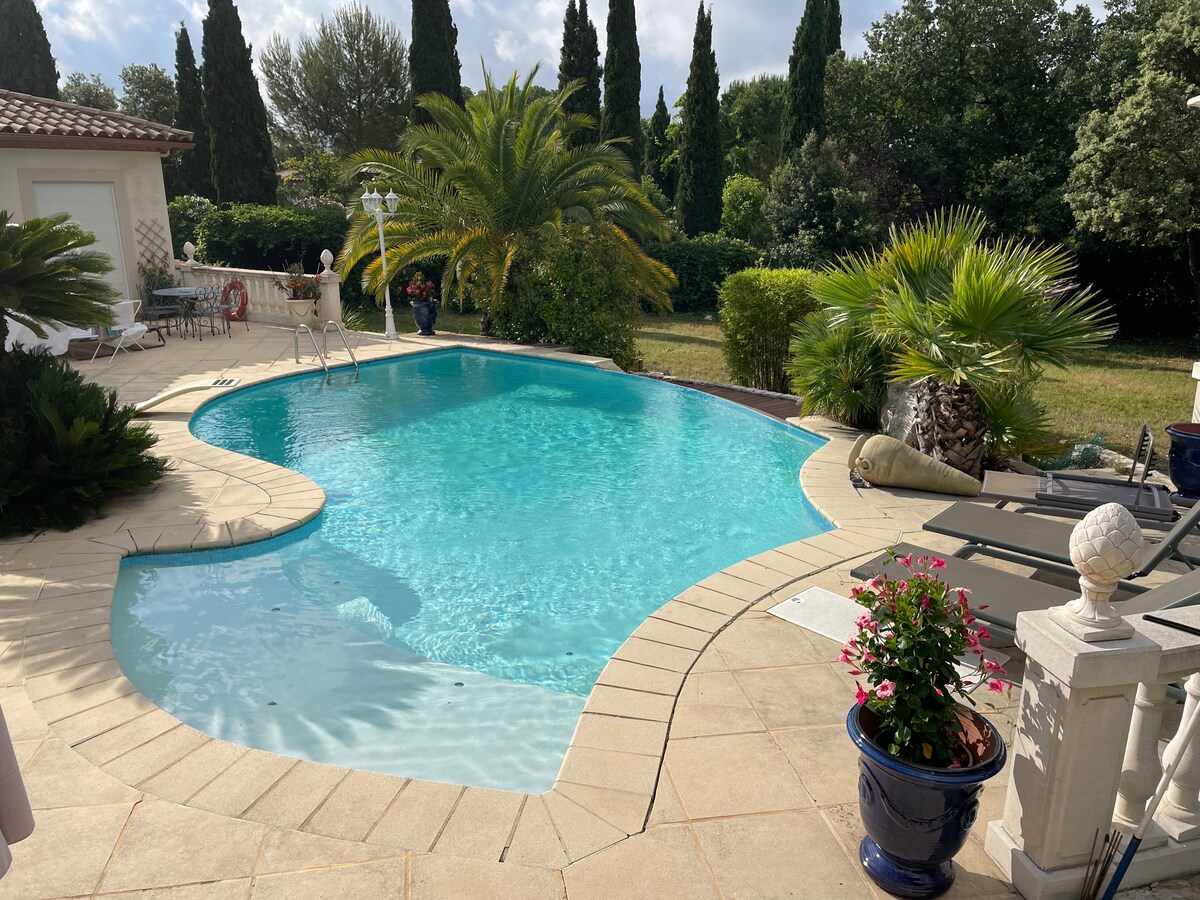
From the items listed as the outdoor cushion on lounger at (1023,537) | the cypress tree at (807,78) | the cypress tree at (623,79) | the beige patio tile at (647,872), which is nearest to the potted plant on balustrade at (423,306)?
the outdoor cushion on lounger at (1023,537)

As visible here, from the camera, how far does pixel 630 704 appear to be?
412 cm

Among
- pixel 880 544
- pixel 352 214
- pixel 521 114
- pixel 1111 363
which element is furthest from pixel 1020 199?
pixel 880 544

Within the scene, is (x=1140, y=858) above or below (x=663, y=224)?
below

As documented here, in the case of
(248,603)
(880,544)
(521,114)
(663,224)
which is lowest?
(248,603)

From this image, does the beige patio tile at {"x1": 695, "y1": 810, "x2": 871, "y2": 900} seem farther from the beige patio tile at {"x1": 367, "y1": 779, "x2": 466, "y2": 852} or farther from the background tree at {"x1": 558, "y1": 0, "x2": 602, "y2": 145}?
the background tree at {"x1": 558, "y1": 0, "x2": 602, "y2": 145}

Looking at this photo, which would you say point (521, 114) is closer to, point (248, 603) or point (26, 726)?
point (248, 603)

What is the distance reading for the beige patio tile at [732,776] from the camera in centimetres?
339

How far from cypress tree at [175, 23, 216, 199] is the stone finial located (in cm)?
3093

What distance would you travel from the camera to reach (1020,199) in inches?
877

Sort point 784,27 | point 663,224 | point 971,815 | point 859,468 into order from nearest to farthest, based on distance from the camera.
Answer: point 971,815, point 859,468, point 663,224, point 784,27

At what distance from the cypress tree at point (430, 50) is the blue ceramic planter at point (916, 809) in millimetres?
24655

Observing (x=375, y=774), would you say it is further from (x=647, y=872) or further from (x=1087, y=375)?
(x=1087, y=375)

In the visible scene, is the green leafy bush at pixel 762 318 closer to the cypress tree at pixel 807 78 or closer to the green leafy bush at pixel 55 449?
the green leafy bush at pixel 55 449

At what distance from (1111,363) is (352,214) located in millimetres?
16146
